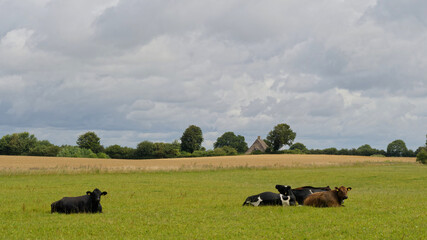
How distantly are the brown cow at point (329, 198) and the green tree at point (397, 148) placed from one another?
14685cm

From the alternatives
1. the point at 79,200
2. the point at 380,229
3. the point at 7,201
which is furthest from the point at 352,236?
the point at 7,201

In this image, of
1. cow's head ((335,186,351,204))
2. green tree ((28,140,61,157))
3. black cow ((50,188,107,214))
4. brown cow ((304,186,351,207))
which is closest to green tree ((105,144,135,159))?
green tree ((28,140,61,157))

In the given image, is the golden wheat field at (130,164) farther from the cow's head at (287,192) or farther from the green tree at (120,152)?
the green tree at (120,152)

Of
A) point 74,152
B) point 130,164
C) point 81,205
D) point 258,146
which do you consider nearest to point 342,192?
point 81,205

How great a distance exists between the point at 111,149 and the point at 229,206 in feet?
405

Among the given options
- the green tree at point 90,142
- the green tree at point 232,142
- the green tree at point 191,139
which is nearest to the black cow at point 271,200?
the green tree at point 90,142

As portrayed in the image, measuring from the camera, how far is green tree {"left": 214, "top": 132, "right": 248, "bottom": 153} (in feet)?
598

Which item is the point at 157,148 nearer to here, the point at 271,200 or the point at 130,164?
the point at 130,164

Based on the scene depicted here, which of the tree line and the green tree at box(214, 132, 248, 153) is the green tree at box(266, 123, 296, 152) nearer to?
the tree line

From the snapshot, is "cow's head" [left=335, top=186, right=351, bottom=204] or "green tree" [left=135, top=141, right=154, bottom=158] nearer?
"cow's head" [left=335, top=186, right=351, bottom=204]

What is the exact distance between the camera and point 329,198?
1886 centimetres

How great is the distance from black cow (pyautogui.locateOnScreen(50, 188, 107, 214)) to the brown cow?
9.10 m

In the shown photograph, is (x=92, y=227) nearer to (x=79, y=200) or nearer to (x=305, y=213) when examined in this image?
(x=79, y=200)

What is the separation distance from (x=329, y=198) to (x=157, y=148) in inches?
4797
